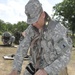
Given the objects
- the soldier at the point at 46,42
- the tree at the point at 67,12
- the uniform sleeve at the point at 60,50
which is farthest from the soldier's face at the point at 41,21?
the tree at the point at 67,12

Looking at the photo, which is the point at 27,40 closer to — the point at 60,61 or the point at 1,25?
the point at 60,61

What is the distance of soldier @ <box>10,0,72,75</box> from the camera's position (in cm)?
423

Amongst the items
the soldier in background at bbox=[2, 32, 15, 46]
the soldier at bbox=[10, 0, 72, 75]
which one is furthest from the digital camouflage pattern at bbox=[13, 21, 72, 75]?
the soldier in background at bbox=[2, 32, 15, 46]

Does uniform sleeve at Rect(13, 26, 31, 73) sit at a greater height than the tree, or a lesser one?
lesser

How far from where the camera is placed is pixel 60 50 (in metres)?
4.24

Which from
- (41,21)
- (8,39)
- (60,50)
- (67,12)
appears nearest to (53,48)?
(60,50)

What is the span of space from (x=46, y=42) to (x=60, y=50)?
0.30 meters

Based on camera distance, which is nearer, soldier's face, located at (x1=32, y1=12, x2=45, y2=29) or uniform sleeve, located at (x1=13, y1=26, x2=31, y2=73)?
soldier's face, located at (x1=32, y1=12, x2=45, y2=29)

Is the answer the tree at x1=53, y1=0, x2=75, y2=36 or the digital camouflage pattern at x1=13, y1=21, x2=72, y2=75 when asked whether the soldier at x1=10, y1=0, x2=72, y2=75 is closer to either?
the digital camouflage pattern at x1=13, y1=21, x2=72, y2=75

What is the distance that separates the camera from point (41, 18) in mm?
4312

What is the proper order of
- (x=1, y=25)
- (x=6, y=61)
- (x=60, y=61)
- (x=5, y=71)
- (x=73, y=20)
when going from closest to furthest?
(x=60, y=61), (x=5, y=71), (x=6, y=61), (x=73, y=20), (x=1, y=25)

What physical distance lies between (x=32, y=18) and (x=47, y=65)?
2.31ft

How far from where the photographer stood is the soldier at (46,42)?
4.23 meters

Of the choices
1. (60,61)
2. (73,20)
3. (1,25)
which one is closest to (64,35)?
(60,61)
